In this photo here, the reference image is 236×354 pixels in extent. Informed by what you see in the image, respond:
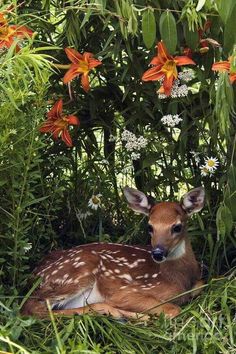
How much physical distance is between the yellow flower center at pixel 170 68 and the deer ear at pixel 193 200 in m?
0.68

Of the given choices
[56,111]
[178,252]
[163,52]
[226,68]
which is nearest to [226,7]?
[226,68]

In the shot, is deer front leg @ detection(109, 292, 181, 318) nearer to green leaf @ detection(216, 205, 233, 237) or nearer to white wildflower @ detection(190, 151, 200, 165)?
green leaf @ detection(216, 205, 233, 237)

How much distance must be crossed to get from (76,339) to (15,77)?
3.76ft

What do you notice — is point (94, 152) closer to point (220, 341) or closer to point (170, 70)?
point (170, 70)

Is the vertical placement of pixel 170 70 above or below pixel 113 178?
above

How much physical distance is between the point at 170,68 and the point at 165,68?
0.9 inches

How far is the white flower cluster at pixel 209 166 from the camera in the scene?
196 inches

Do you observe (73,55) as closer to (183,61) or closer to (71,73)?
(71,73)

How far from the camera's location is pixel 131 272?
5004 millimetres

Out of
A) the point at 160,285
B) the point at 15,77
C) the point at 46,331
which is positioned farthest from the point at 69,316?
the point at 15,77

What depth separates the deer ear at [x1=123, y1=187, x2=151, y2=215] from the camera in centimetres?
502

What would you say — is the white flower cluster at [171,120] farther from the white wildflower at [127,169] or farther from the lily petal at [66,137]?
the white wildflower at [127,169]

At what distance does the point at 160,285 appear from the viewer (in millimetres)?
4945

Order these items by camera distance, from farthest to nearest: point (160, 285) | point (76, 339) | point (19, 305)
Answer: point (160, 285)
point (19, 305)
point (76, 339)
